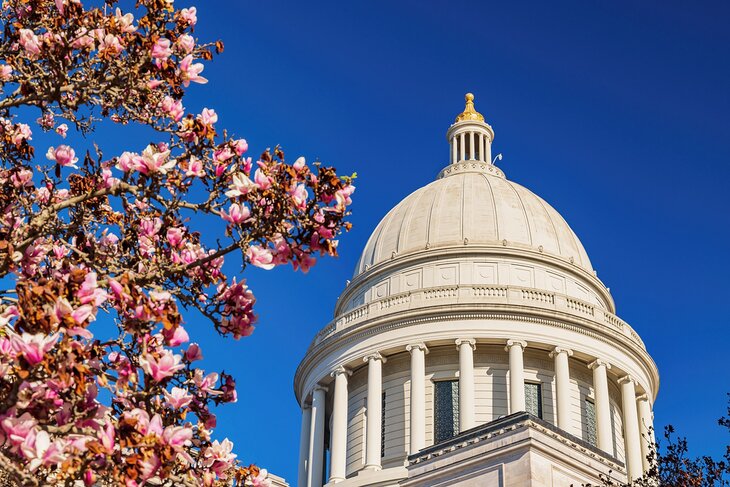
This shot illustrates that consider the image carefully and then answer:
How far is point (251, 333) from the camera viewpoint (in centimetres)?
1091

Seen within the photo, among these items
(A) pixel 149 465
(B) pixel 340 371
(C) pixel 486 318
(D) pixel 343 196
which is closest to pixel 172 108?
(D) pixel 343 196

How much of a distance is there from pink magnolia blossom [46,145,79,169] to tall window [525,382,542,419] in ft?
138

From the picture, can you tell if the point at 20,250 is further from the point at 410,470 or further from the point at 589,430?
the point at 589,430

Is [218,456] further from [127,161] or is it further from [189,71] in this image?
[189,71]

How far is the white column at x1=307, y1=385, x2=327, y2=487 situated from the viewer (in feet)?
179

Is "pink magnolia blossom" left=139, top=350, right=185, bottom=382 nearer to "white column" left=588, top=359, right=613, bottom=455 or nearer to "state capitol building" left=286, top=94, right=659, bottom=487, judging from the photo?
"state capitol building" left=286, top=94, right=659, bottom=487

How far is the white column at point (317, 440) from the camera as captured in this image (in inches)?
2144

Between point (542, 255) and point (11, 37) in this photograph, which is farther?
point (542, 255)

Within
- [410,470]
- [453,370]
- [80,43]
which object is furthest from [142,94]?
[453,370]

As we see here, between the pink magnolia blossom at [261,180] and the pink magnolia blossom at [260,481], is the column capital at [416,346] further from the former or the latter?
the pink magnolia blossom at [261,180]

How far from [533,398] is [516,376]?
6.32 feet

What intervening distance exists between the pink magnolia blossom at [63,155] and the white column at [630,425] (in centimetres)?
4426

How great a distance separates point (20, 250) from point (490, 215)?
50.0 m

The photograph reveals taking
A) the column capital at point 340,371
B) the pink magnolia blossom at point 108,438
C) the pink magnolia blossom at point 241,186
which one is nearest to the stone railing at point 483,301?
the column capital at point 340,371
